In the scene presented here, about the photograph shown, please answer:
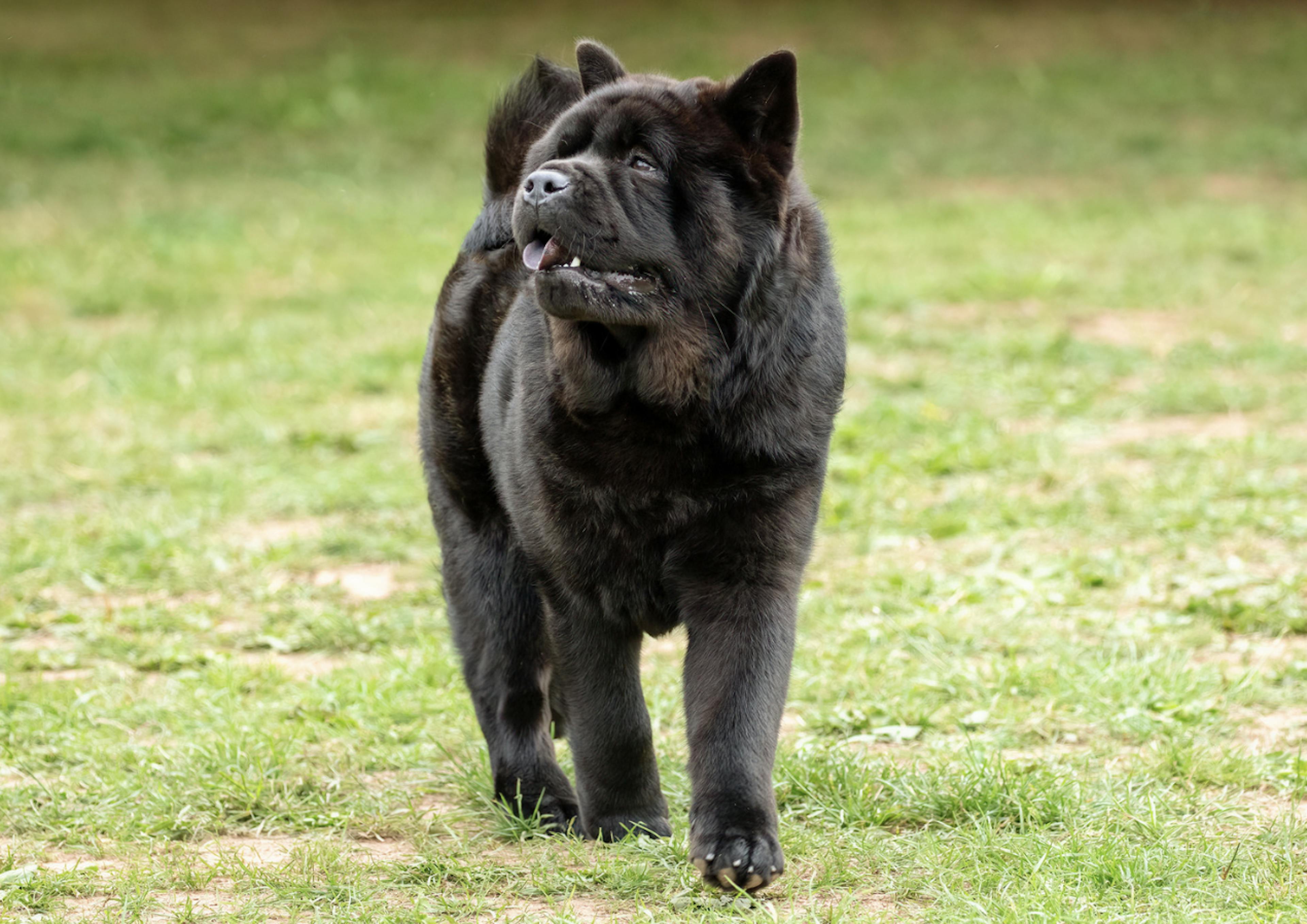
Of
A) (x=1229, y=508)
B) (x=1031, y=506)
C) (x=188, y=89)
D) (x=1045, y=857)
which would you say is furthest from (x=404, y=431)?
(x=188, y=89)

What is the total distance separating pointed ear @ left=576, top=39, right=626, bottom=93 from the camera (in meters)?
3.49

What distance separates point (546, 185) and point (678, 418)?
0.54 m

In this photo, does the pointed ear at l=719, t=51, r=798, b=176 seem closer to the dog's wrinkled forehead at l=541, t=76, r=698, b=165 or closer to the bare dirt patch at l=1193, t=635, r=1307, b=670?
the dog's wrinkled forehead at l=541, t=76, r=698, b=165

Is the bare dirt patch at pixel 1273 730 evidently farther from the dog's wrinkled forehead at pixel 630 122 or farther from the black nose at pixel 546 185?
the black nose at pixel 546 185

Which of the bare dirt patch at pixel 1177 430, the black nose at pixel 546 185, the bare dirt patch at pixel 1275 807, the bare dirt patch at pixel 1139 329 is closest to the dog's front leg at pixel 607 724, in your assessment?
the black nose at pixel 546 185

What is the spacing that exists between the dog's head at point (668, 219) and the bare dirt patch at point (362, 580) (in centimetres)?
237

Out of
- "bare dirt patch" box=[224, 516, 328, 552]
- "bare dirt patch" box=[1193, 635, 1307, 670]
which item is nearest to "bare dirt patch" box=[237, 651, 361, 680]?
"bare dirt patch" box=[224, 516, 328, 552]

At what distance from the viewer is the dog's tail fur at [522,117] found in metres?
4.05

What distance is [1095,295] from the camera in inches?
376

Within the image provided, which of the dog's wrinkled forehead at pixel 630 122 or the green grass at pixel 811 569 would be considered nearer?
the dog's wrinkled forehead at pixel 630 122

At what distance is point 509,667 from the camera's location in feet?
12.5

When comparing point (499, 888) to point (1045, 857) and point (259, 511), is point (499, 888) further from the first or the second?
point (259, 511)

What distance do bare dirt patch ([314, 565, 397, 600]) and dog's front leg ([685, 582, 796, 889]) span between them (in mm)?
2349

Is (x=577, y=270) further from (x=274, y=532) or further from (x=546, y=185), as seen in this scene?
(x=274, y=532)
